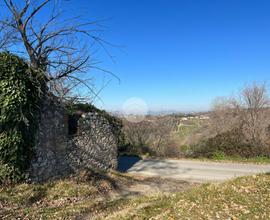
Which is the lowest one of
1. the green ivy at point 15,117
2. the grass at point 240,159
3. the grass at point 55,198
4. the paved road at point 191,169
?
the paved road at point 191,169

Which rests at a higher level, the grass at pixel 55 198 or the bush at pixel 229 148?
the bush at pixel 229 148

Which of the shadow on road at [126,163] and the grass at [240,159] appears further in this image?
the grass at [240,159]

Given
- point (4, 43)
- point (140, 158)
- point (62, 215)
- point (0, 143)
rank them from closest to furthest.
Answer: point (62, 215)
point (0, 143)
point (4, 43)
point (140, 158)

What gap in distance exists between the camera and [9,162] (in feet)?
28.7

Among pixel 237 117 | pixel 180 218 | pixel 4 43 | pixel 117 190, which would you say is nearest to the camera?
pixel 180 218

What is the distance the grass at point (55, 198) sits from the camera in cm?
670

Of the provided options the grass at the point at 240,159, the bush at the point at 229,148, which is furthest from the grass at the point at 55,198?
the bush at the point at 229,148

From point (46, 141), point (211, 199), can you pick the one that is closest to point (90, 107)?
point (46, 141)

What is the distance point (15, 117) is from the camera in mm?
8836

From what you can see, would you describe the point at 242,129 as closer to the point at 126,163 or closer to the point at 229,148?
the point at 229,148

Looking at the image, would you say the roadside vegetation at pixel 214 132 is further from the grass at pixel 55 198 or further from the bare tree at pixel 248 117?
the grass at pixel 55 198

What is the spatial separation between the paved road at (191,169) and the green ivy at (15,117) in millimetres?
5610

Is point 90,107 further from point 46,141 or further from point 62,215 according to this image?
point 62,215

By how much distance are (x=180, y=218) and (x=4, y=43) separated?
31.7ft
